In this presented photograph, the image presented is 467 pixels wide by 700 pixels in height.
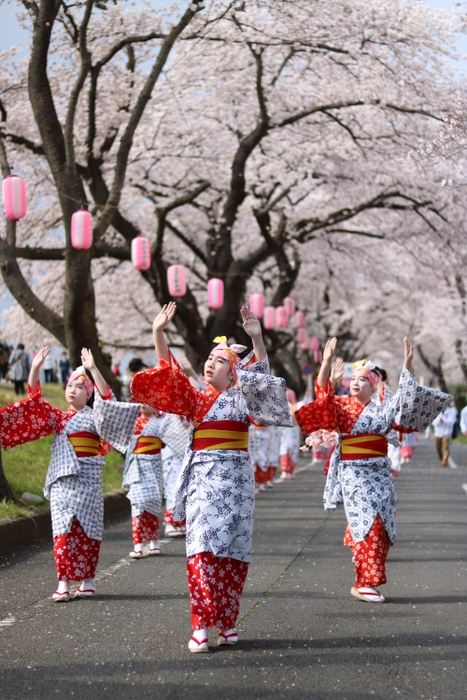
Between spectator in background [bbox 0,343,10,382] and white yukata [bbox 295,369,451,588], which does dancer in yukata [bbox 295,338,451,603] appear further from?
spectator in background [bbox 0,343,10,382]

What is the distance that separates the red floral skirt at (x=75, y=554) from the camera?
21.9ft

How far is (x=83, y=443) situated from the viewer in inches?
277

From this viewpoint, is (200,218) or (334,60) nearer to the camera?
(334,60)

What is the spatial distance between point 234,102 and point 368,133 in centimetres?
346

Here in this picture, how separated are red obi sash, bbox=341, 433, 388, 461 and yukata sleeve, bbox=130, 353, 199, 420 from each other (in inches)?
71.3

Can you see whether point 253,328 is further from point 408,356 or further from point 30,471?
point 30,471

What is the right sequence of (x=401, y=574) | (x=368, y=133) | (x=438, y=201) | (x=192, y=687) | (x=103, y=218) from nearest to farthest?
(x=192, y=687) → (x=401, y=574) → (x=103, y=218) → (x=368, y=133) → (x=438, y=201)

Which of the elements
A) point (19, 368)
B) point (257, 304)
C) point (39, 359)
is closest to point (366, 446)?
point (39, 359)

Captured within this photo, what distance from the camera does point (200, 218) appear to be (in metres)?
25.8

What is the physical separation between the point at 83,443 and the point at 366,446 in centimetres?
213

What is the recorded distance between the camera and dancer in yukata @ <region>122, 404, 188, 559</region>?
874 centimetres

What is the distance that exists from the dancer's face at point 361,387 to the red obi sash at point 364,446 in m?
0.29

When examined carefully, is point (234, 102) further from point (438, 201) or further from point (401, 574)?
point (401, 574)

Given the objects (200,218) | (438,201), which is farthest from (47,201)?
(438,201)
